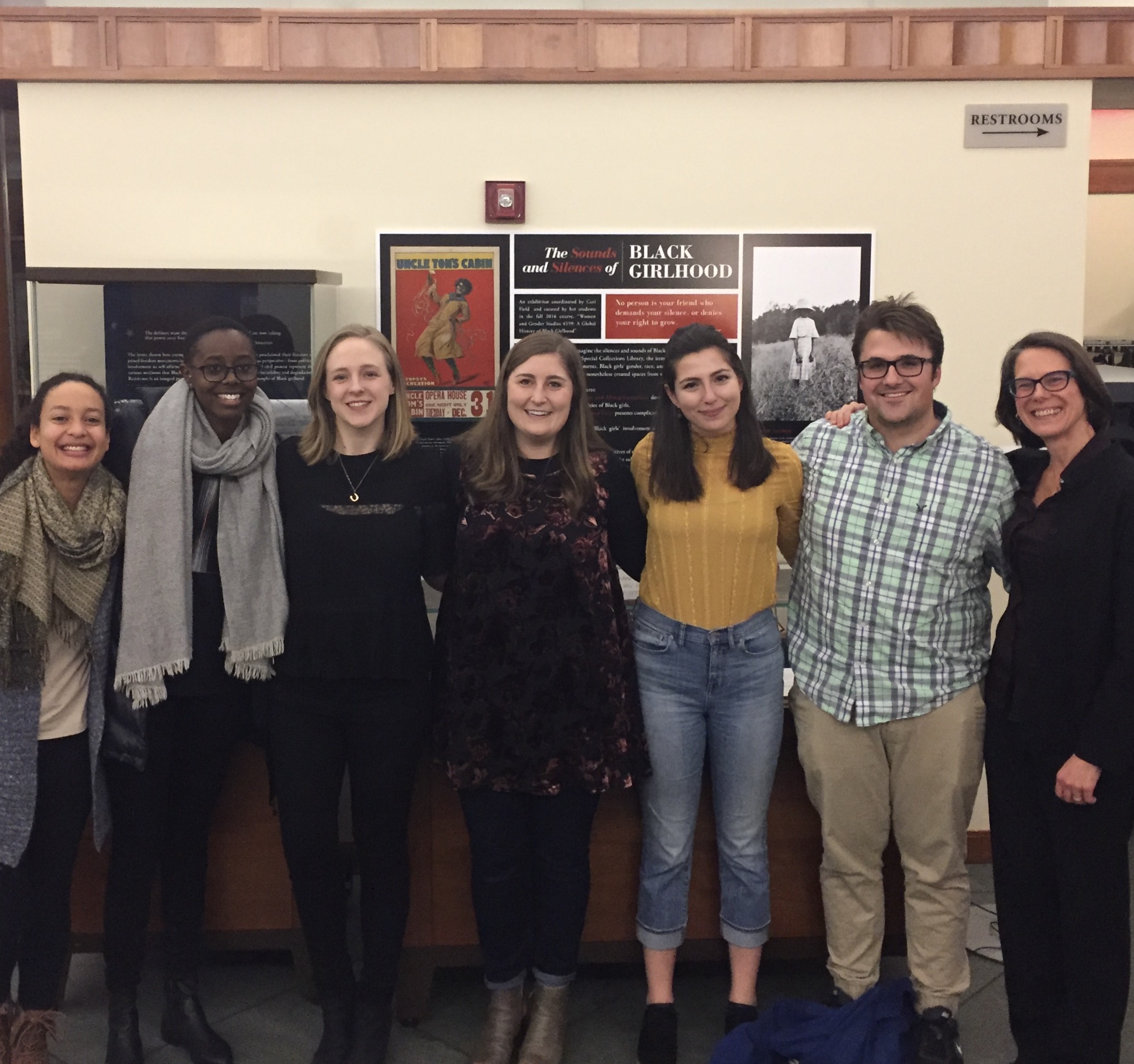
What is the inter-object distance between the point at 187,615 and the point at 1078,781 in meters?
1.76

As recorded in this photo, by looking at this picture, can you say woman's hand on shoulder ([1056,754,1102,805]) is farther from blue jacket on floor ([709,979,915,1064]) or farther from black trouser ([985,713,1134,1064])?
blue jacket on floor ([709,979,915,1064])

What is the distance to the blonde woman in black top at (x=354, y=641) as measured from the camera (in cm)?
208

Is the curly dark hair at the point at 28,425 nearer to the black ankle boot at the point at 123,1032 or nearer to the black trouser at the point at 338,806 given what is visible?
the black trouser at the point at 338,806

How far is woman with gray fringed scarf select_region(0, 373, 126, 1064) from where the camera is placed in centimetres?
198

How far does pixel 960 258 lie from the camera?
131 inches

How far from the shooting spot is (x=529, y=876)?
2.25 metres

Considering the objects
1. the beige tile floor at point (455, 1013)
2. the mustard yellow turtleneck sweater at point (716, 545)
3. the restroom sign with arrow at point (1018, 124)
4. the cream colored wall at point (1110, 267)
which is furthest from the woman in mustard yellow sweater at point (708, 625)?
the cream colored wall at point (1110, 267)

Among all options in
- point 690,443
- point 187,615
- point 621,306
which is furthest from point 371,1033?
point 621,306

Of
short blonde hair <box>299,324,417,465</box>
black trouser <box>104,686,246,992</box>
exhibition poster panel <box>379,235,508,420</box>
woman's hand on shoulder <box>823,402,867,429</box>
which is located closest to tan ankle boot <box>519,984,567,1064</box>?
black trouser <box>104,686,246,992</box>

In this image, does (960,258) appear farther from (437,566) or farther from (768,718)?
(437,566)

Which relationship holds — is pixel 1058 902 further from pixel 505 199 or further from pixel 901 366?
pixel 505 199

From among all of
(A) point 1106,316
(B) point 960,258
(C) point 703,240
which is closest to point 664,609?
(C) point 703,240

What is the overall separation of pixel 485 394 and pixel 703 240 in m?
0.87

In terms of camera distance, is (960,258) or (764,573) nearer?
(764,573)
